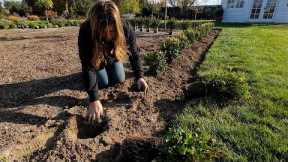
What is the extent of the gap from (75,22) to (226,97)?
21.1 meters

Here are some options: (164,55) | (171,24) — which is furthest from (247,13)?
(164,55)

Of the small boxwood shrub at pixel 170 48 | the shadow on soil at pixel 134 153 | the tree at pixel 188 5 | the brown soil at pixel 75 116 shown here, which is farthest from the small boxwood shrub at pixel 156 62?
the tree at pixel 188 5

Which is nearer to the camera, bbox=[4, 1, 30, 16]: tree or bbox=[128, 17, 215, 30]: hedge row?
bbox=[128, 17, 215, 30]: hedge row

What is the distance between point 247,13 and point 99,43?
922 inches

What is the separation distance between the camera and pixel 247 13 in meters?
22.6

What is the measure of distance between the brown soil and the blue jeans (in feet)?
0.40

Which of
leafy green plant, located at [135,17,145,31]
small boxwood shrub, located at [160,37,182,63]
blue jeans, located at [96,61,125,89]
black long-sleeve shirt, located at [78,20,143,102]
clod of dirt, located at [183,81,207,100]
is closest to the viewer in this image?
black long-sleeve shirt, located at [78,20,143,102]

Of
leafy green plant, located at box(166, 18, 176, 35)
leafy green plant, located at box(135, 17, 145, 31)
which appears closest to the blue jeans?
leafy green plant, located at box(166, 18, 176, 35)

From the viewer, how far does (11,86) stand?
13.8 feet

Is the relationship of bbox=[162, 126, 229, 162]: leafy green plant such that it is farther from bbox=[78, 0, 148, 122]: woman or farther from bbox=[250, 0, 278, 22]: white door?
bbox=[250, 0, 278, 22]: white door

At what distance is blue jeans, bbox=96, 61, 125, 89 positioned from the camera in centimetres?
358

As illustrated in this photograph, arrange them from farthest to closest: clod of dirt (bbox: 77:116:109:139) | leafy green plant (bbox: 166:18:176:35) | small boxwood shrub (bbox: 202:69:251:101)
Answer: leafy green plant (bbox: 166:18:176:35)
small boxwood shrub (bbox: 202:69:251:101)
clod of dirt (bbox: 77:116:109:139)

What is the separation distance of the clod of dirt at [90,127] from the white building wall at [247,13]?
22948 mm

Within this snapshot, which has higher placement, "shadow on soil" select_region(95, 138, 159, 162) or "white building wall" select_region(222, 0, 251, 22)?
"white building wall" select_region(222, 0, 251, 22)
